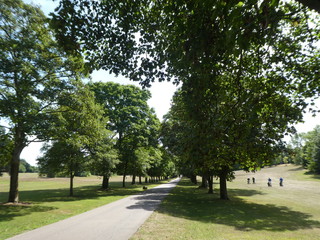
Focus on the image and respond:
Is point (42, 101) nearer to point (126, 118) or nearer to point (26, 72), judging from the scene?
point (26, 72)

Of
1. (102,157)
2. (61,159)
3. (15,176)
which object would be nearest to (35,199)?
(15,176)

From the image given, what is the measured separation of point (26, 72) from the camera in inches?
510

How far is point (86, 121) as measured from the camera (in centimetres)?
1677

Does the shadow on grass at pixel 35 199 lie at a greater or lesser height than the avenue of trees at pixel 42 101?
lesser

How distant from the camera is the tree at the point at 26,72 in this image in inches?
490

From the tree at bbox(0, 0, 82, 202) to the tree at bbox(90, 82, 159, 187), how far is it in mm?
13220

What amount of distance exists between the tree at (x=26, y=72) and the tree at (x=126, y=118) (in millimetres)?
13220

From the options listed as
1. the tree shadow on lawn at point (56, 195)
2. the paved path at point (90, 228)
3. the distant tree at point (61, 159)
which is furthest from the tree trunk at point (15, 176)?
the paved path at point (90, 228)

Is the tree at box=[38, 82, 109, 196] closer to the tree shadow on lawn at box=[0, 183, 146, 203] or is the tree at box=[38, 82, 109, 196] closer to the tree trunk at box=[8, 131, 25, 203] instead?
the tree shadow on lawn at box=[0, 183, 146, 203]

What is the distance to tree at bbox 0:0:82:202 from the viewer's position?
40.8 feet

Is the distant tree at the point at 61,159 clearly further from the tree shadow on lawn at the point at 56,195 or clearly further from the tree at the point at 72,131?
the tree shadow on lawn at the point at 56,195

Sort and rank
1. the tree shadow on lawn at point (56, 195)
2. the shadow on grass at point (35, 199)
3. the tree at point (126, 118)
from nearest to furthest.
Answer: the shadow on grass at point (35, 199)
the tree shadow on lawn at point (56, 195)
the tree at point (126, 118)

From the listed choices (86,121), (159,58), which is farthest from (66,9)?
(86,121)

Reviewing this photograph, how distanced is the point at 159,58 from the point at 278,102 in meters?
5.45
